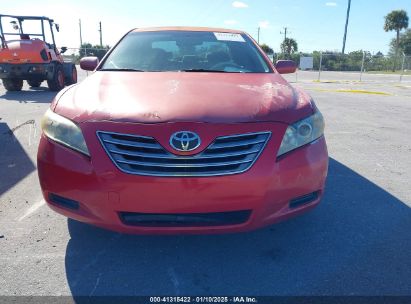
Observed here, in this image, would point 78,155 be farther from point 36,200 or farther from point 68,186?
point 36,200

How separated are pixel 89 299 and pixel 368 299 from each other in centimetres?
155

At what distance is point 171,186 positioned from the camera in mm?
1986

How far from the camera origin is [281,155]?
83.7 inches

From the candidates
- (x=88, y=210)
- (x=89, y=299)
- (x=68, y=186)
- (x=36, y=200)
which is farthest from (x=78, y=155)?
(x=36, y=200)

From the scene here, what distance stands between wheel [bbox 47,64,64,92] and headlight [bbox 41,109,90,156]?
412 inches

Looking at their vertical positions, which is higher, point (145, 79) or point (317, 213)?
point (145, 79)

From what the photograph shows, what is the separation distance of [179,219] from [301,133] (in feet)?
3.03

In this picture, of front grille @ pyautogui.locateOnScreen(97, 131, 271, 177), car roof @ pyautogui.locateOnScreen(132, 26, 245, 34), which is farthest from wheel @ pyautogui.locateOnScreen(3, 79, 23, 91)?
front grille @ pyautogui.locateOnScreen(97, 131, 271, 177)

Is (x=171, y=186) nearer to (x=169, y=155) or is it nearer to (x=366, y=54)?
(x=169, y=155)

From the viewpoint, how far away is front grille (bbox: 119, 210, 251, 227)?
6.82 ft

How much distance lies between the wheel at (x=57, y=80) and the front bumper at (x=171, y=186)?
35.2 feet

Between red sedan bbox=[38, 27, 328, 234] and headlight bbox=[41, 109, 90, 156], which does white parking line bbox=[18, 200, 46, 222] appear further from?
headlight bbox=[41, 109, 90, 156]


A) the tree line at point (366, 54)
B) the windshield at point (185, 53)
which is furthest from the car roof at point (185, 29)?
the tree line at point (366, 54)

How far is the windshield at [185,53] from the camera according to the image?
11.3 feet
